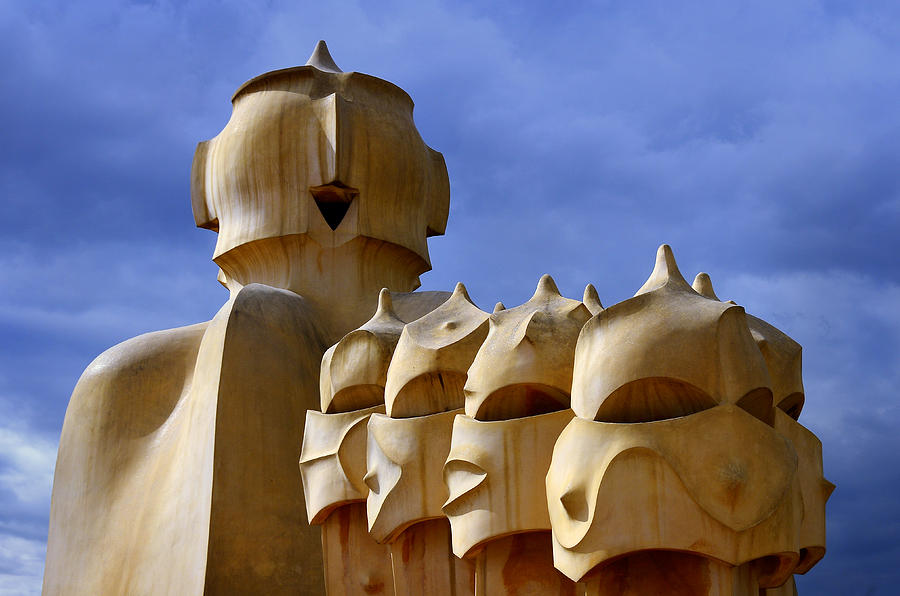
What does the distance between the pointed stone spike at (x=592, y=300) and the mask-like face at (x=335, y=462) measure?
→ 1485 millimetres

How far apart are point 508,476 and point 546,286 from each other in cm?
112

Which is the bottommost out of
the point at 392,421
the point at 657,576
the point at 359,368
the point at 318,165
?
the point at 657,576

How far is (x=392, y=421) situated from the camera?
6.30 m

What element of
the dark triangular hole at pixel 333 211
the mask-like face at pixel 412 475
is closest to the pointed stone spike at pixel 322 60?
the dark triangular hole at pixel 333 211

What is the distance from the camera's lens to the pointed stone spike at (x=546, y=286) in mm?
6066

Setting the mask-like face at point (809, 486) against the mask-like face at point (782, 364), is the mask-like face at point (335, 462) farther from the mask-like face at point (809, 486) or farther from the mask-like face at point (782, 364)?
the mask-like face at point (809, 486)

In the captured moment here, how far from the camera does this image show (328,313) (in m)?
9.14

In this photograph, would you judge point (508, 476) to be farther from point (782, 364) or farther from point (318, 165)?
point (318, 165)

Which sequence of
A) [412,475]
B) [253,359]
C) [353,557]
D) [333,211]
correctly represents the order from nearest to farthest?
1. [412,475]
2. [353,557]
3. [253,359]
4. [333,211]

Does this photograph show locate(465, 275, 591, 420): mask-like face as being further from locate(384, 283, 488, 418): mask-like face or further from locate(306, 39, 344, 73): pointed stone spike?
locate(306, 39, 344, 73): pointed stone spike

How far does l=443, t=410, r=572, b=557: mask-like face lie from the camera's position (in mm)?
5488

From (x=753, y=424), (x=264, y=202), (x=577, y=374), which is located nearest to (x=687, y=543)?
(x=753, y=424)

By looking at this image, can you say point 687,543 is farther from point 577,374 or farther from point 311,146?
point 311,146

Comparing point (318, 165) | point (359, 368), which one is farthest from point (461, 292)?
point (318, 165)
